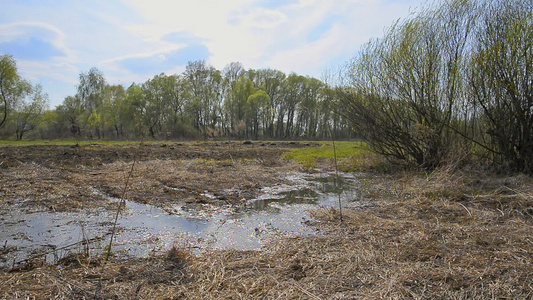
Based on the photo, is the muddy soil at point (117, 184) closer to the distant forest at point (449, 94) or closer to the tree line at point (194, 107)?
the distant forest at point (449, 94)

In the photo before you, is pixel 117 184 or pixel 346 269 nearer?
pixel 346 269

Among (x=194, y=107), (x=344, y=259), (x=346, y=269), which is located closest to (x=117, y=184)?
(x=344, y=259)

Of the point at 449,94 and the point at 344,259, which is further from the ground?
the point at 449,94

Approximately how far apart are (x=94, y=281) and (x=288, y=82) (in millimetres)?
53862

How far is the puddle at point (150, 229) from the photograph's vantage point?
4.34 metres

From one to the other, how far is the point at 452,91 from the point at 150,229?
10.8 m

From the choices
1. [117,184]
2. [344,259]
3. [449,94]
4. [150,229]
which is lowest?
[150,229]

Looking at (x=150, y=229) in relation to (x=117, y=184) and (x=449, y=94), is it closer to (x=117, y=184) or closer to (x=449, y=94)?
(x=117, y=184)

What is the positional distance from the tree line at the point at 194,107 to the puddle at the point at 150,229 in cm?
3757

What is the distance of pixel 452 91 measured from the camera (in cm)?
1059

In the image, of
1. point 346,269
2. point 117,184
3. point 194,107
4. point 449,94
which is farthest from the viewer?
point 194,107

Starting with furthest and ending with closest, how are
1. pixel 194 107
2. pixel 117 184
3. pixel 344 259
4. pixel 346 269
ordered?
pixel 194 107 < pixel 117 184 < pixel 344 259 < pixel 346 269

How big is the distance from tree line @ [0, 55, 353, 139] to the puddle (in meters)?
37.6

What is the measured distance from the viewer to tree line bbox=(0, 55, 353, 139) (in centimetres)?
4644
